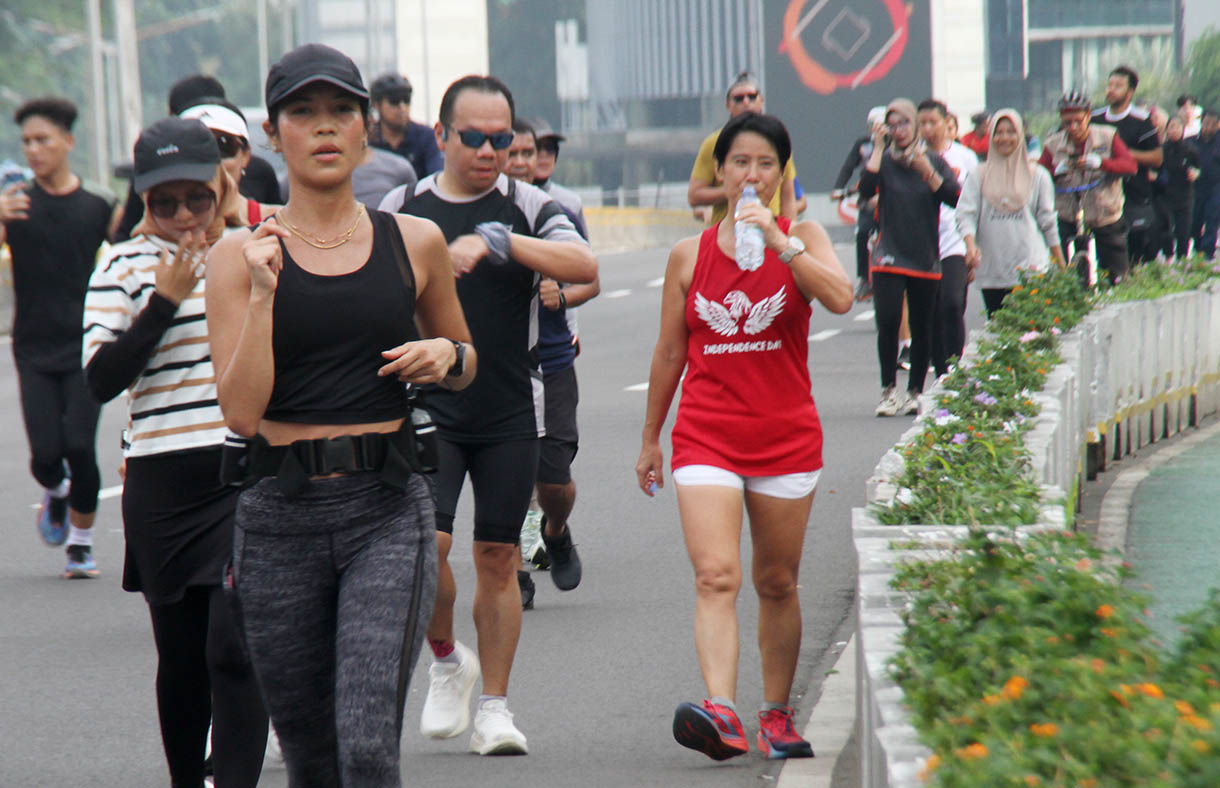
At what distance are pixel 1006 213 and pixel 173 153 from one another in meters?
8.51

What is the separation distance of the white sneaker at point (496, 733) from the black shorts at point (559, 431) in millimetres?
1931

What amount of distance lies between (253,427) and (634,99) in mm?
108324

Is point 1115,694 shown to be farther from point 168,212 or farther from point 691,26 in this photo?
point 691,26

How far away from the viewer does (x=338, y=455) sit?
388 cm

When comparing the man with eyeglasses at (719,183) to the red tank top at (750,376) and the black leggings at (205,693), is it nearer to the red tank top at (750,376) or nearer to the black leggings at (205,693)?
the red tank top at (750,376)

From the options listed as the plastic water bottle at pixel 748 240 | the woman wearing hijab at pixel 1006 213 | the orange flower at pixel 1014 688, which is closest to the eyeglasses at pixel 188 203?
the plastic water bottle at pixel 748 240

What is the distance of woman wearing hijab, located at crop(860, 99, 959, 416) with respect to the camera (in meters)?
12.5

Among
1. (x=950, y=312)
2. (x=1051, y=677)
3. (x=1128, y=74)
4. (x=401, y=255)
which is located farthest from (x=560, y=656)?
(x=1128, y=74)

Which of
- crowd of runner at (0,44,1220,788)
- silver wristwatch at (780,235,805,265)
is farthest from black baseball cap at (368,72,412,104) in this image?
silver wristwatch at (780,235,805,265)

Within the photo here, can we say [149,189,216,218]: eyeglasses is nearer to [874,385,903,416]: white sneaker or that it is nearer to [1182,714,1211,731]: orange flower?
[1182,714,1211,731]: orange flower

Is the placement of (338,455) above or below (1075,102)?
below

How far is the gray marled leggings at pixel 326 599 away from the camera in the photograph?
3.84 metres

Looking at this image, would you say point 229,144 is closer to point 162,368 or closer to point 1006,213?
point 162,368

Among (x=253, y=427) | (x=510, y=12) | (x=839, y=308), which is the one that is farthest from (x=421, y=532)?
(x=510, y=12)
